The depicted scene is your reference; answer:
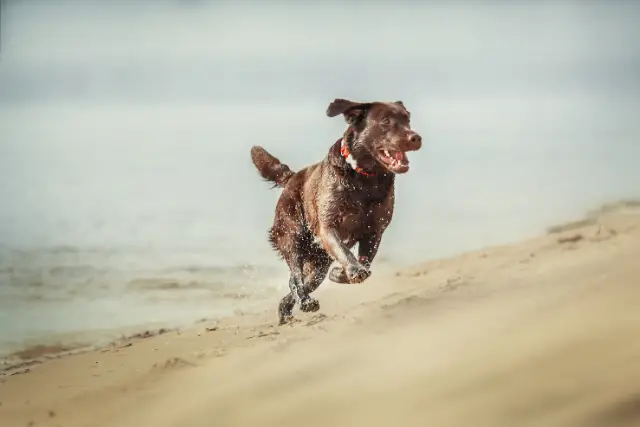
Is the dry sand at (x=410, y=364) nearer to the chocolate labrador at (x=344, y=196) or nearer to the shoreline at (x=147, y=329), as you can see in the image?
the shoreline at (x=147, y=329)

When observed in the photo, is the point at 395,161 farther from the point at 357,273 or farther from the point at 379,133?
the point at 357,273

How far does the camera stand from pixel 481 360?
106 inches

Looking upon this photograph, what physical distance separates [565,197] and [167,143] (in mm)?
2099

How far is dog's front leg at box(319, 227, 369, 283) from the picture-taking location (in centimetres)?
313

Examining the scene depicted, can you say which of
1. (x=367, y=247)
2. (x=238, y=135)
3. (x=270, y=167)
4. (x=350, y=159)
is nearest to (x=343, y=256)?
(x=367, y=247)

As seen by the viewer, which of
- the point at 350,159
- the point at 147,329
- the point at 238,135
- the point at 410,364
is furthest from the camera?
the point at 147,329

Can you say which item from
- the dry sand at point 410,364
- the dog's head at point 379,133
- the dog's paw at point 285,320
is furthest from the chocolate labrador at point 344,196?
the dry sand at point 410,364

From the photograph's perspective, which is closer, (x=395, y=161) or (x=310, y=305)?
(x=395, y=161)

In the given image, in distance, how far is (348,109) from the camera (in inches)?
125

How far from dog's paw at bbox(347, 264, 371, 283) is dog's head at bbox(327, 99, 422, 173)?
1.26ft

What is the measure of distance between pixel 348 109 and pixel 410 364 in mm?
983

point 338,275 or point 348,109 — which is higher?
point 348,109

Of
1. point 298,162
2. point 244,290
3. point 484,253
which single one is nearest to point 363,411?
point 298,162

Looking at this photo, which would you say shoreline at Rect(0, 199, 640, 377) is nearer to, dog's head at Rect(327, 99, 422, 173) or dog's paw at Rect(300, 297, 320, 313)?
dog's paw at Rect(300, 297, 320, 313)
